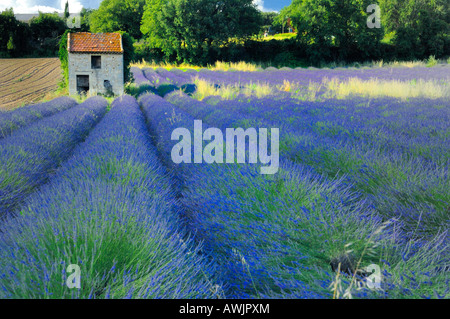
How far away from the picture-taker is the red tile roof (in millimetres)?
13570

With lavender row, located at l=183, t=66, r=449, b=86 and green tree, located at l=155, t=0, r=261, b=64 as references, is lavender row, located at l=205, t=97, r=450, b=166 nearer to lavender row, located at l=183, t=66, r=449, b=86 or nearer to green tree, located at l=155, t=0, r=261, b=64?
lavender row, located at l=183, t=66, r=449, b=86

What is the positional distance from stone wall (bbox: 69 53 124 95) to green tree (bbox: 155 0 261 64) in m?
14.7

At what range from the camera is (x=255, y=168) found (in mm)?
2471

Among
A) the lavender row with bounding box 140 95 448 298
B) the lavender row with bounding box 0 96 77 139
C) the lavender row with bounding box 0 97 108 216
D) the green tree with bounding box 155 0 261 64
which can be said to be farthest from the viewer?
the green tree with bounding box 155 0 261 64

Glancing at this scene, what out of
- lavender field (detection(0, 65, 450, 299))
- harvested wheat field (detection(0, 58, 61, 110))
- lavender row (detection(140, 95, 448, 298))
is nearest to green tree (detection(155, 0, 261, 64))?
harvested wheat field (detection(0, 58, 61, 110))

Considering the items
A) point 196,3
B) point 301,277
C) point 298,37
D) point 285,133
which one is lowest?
point 301,277

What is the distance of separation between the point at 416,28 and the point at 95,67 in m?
26.9

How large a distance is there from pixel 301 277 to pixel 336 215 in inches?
19.7

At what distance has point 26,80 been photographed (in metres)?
21.5

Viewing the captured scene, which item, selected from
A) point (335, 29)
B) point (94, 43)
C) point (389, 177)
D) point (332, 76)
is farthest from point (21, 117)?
point (335, 29)

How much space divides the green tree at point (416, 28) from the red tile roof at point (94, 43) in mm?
23874
